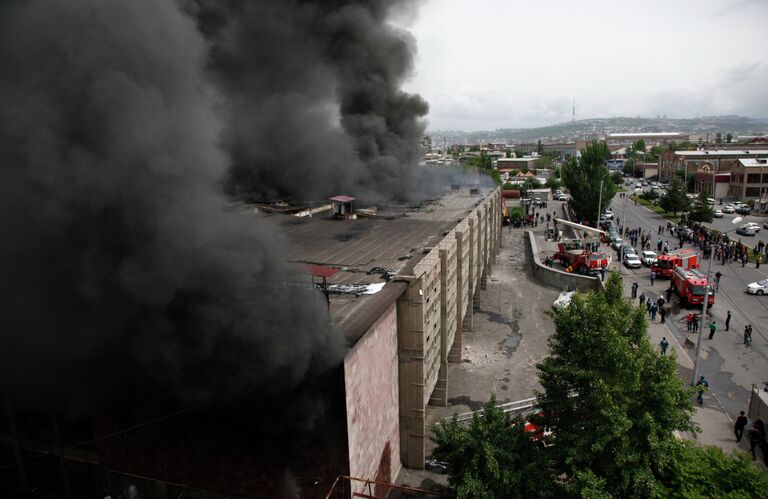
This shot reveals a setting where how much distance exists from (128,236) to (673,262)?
924 inches

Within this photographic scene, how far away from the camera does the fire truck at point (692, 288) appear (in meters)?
18.8

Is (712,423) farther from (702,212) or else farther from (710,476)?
(702,212)

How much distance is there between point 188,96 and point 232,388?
3732 millimetres

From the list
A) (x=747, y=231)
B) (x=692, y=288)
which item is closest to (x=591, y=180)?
(x=747, y=231)

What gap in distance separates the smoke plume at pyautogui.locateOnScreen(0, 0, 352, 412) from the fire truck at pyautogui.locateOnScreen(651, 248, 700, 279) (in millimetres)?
21587

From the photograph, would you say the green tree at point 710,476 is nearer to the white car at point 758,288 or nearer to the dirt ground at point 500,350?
the dirt ground at point 500,350

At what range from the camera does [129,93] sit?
5.70 m

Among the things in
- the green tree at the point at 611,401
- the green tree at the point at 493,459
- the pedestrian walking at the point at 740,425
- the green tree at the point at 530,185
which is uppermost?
the green tree at the point at 611,401

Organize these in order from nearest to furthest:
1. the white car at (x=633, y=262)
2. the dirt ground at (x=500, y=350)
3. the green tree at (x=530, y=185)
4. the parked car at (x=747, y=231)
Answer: the dirt ground at (x=500, y=350), the white car at (x=633, y=262), the parked car at (x=747, y=231), the green tree at (x=530, y=185)

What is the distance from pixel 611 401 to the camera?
22.2 ft

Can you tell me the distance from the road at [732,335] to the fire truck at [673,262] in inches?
18.3

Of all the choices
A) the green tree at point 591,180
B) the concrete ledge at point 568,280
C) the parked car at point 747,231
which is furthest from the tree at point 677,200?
the concrete ledge at point 568,280

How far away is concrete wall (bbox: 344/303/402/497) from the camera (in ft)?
22.0

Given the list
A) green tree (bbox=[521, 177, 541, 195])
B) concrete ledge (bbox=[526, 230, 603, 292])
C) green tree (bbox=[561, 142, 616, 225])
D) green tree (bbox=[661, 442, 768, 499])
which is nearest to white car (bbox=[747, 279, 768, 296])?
concrete ledge (bbox=[526, 230, 603, 292])
